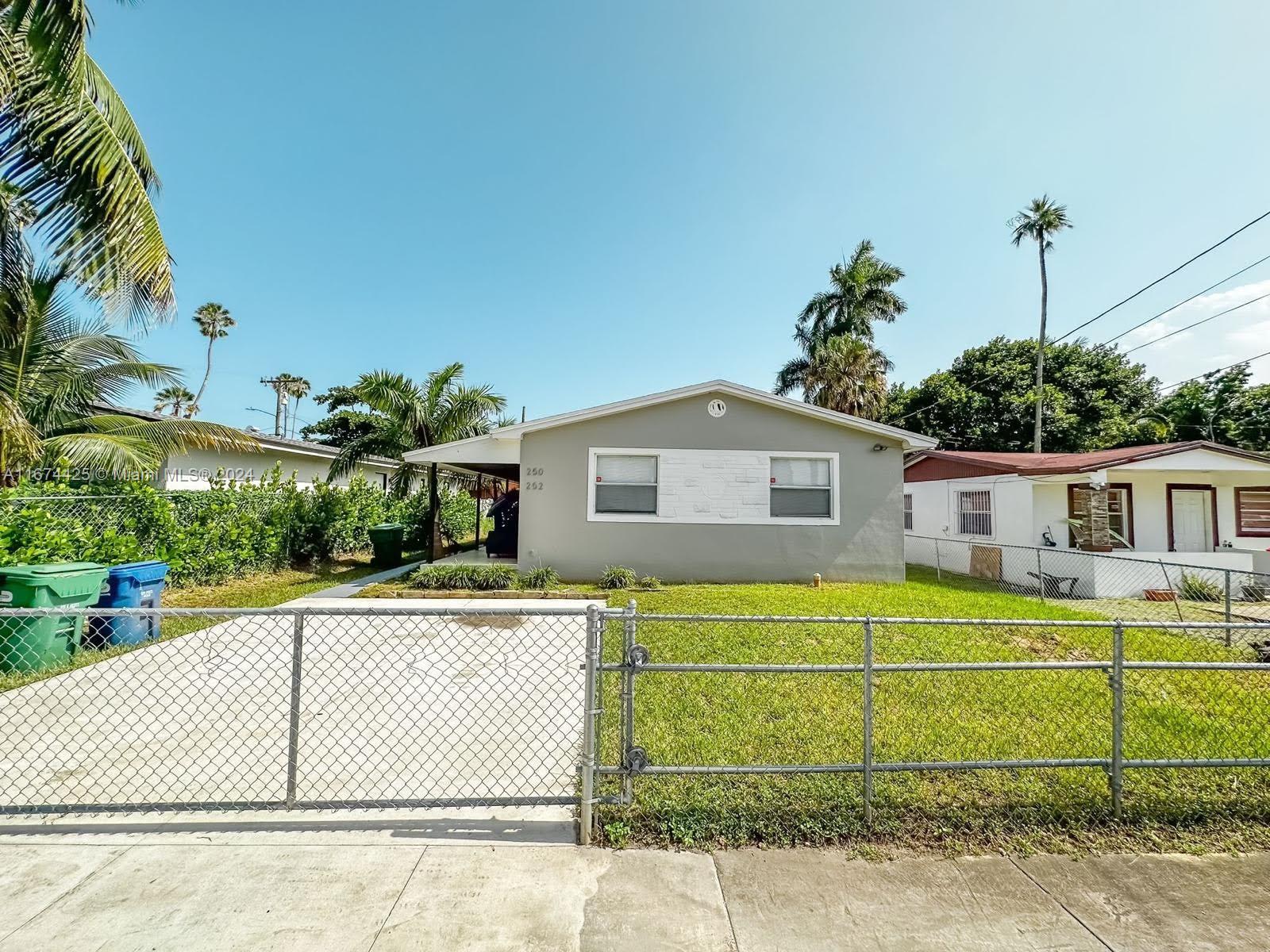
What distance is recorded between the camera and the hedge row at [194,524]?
613 centimetres

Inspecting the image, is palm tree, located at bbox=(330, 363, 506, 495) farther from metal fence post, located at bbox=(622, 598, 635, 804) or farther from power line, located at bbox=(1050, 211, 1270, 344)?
power line, located at bbox=(1050, 211, 1270, 344)

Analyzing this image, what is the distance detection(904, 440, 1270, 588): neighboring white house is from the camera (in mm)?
11648

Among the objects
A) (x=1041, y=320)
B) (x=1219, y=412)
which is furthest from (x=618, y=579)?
(x=1219, y=412)

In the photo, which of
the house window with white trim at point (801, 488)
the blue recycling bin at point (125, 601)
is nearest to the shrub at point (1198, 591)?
the house window with white trim at point (801, 488)

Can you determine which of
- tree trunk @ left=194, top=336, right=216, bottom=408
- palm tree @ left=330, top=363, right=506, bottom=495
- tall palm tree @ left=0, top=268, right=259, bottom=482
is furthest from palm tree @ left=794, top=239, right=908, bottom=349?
tree trunk @ left=194, top=336, right=216, bottom=408

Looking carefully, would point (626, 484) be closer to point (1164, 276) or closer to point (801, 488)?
point (801, 488)

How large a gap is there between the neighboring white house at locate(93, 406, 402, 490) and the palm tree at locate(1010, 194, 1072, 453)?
86.0ft

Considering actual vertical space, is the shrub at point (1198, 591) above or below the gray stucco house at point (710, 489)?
below

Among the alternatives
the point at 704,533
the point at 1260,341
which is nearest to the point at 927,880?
the point at 704,533

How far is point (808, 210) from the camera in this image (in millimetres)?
12414

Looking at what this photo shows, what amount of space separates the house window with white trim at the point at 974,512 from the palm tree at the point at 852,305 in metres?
11.1

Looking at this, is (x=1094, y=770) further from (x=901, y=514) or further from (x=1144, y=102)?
(x=1144, y=102)

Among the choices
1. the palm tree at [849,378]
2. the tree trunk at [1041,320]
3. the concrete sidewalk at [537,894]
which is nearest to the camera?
the concrete sidewalk at [537,894]

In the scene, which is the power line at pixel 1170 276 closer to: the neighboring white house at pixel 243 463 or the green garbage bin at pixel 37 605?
the neighboring white house at pixel 243 463
